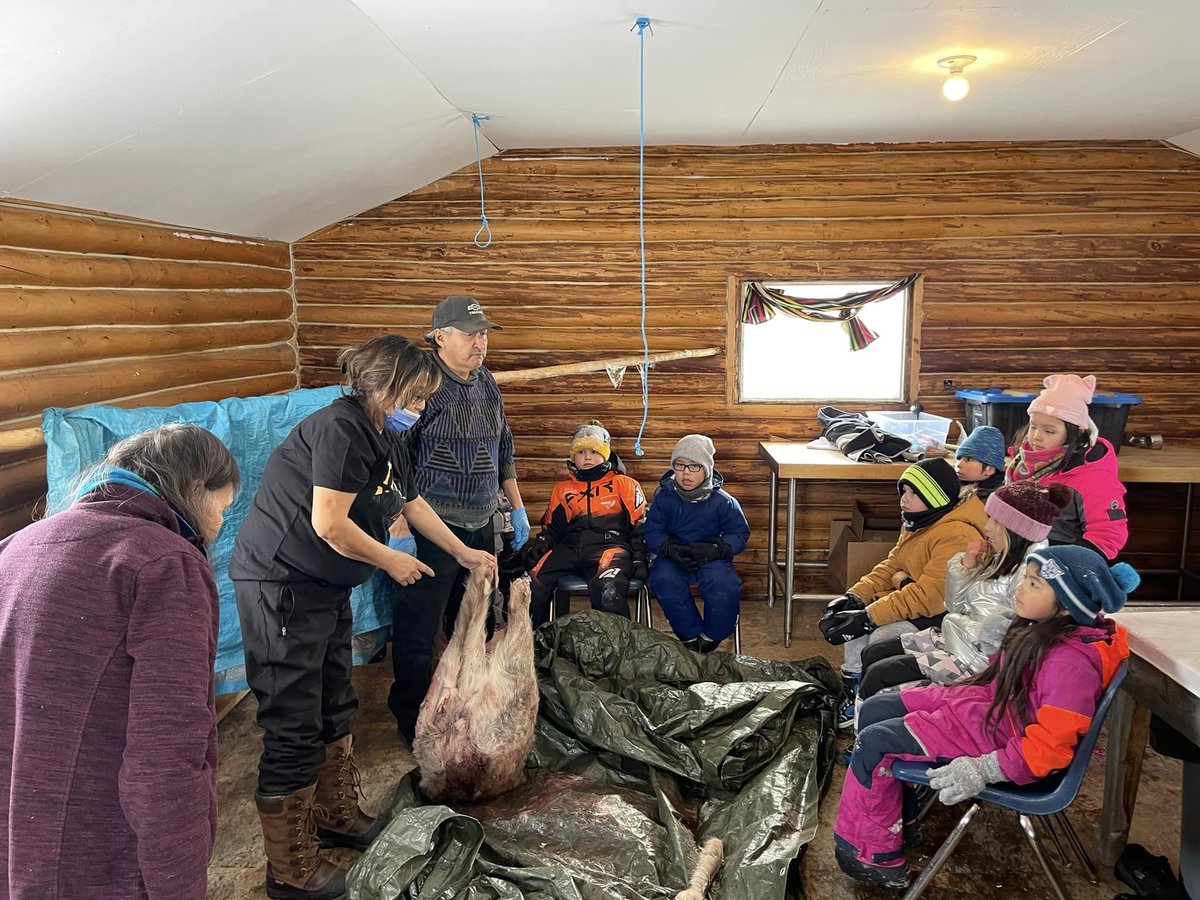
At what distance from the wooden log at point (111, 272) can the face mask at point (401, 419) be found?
1.40 meters

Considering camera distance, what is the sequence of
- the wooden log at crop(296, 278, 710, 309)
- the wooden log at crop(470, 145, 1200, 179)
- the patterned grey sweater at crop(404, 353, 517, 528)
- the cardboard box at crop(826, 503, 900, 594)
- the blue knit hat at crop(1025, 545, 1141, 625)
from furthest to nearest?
the wooden log at crop(296, 278, 710, 309) < the wooden log at crop(470, 145, 1200, 179) < the cardboard box at crop(826, 503, 900, 594) < the patterned grey sweater at crop(404, 353, 517, 528) < the blue knit hat at crop(1025, 545, 1141, 625)

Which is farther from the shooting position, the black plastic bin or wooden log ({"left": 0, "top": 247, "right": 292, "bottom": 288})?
the black plastic bin

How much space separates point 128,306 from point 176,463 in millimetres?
2369

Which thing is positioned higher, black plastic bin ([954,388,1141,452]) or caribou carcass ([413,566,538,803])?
black plastic bin ([954,388,1141,452])

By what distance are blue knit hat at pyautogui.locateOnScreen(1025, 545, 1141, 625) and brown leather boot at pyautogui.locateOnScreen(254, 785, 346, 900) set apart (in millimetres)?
2351

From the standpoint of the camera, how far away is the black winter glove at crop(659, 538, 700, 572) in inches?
179

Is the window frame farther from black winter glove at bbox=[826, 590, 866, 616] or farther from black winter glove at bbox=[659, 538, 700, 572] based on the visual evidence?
black winter glove at bbox=[826, 590, 866, 616]

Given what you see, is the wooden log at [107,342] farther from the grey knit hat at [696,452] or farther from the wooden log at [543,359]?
the grey knit hat at [696,452]

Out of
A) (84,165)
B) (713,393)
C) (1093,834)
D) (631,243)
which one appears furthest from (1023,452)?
(84,165)

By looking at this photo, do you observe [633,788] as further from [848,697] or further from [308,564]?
[308,564]

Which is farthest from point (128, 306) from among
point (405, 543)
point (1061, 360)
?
point (1061, 360)

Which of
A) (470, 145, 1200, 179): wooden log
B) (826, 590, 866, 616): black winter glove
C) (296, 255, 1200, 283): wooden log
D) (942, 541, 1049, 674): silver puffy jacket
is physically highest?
(470, 145, 1200, 179): wooden log

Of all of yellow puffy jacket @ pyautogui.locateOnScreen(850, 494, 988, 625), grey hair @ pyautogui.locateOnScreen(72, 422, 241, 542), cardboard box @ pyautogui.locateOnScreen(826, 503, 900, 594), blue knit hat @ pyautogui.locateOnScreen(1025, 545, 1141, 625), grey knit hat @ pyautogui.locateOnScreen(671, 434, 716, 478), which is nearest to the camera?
grey hair @ pyautogui.locateOnScreen(72, 422, 241, 542)

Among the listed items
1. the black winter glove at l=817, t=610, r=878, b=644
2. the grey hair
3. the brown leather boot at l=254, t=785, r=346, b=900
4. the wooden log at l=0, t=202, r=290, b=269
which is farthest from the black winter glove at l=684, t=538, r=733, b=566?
the grey hair
